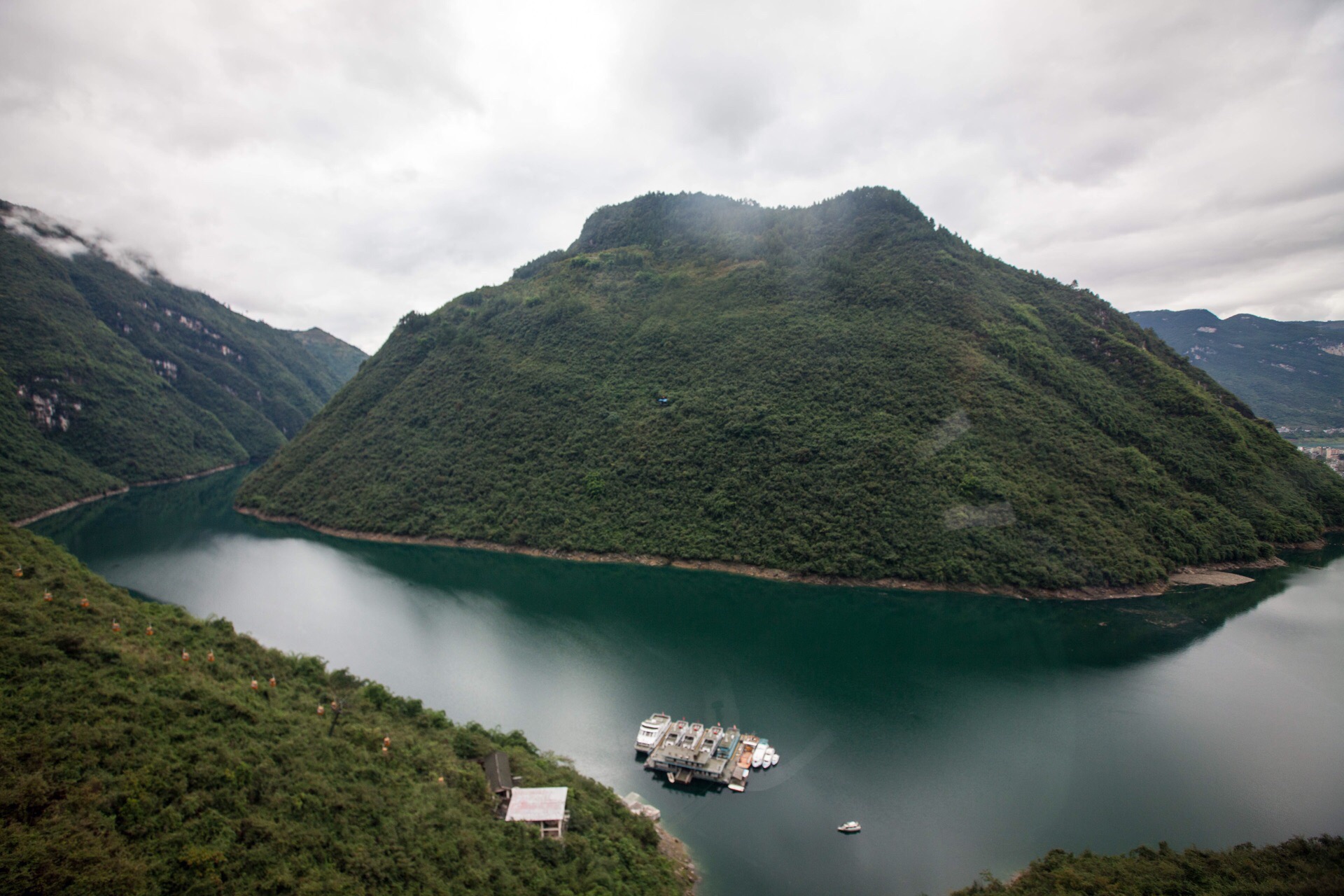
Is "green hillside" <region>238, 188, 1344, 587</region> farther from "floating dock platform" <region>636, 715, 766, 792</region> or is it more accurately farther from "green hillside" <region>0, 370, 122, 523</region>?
"green hillside" <region>0, 370, 122, 523</region>

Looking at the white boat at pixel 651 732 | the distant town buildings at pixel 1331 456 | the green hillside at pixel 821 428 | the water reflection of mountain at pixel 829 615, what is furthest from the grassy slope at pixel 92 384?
the distant town buildings at pixel 1331 456

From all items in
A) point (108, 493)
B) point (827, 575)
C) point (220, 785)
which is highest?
point (108, 493)

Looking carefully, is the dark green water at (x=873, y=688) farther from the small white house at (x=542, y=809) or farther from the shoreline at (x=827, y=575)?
the small white house at (x=542, y=809)

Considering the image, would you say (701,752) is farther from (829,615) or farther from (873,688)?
(829,615)

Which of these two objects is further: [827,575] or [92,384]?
[92,384]

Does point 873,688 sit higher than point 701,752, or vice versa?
point 873,688

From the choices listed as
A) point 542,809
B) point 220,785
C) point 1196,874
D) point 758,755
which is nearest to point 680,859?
point 542,809

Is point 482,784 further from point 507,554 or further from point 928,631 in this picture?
point 507,554

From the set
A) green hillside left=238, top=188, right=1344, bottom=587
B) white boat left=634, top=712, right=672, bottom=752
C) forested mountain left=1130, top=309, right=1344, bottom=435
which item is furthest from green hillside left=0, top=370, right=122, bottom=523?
forested mountain left=1130, top=309, right=1344, bottom=435
